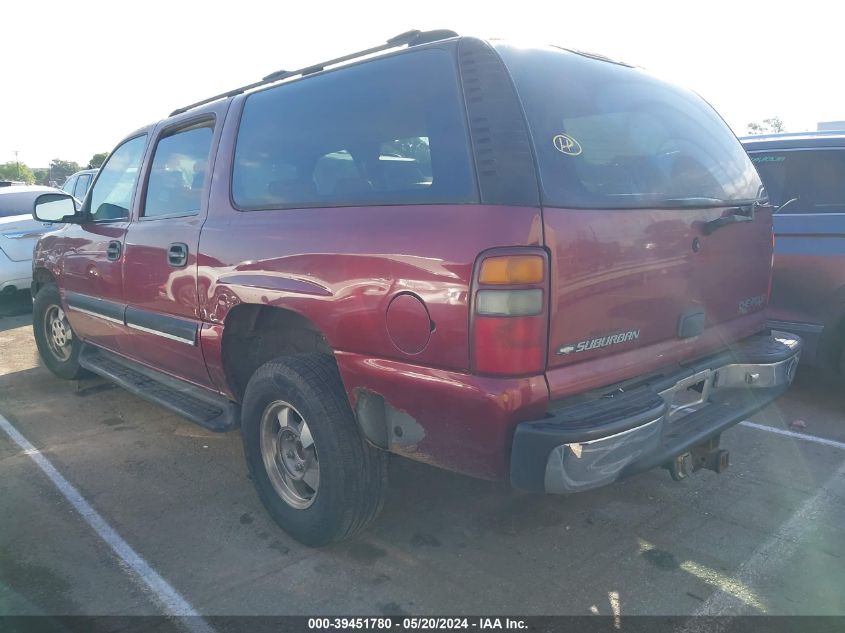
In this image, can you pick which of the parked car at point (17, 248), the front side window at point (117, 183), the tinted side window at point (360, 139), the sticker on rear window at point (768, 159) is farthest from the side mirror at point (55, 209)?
the sticker on rear window at point (768, 159)

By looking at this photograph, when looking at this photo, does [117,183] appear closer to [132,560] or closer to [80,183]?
[132,560]

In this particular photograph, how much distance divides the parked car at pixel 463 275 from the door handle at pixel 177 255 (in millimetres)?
16

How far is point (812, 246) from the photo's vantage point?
4574 millimetres

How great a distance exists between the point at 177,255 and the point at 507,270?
2.08 metres

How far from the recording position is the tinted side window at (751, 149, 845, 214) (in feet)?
15.1

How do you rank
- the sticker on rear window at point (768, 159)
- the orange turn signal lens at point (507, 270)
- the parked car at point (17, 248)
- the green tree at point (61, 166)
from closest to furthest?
1. the orange turn signal lens at point (507, 270)
2. the sticker on rear window at point (768, 159)
3. the parked car at point (17, 248)
4. the green tree at point (61, 166)

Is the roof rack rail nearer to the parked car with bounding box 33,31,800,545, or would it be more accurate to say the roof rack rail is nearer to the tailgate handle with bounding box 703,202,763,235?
the parked car with bounding box 33,31,800,545

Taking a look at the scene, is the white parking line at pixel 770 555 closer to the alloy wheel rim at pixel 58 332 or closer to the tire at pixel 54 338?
the tire at pixel 54 338

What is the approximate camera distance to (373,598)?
262cm

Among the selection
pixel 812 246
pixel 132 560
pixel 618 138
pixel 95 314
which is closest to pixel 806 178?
pixel 812 246

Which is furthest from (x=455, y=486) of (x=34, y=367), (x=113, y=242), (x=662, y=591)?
(x=34, y=367)

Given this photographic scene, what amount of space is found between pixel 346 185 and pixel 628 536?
201 centimetres

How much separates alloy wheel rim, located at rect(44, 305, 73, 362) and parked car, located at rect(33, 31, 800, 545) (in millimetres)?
2105

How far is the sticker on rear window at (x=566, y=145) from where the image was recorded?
2.35m
